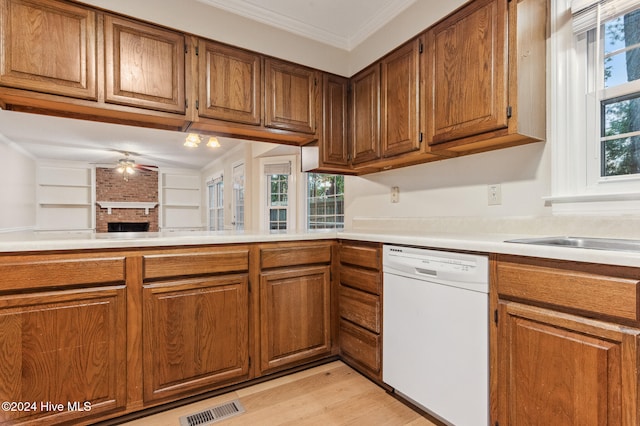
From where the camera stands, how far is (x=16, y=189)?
5.78 metres

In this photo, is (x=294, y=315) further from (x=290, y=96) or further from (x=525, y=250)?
(x=290, y=96)

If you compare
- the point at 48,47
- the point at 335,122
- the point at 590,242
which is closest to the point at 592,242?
the point at 590,242

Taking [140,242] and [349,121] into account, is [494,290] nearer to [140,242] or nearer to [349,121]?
[140,242]

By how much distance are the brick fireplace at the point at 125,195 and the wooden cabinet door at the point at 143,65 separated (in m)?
7.48

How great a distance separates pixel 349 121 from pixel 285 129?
0.60 meters

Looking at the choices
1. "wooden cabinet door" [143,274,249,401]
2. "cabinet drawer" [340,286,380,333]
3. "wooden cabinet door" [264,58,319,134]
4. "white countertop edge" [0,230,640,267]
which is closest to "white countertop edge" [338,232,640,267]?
"white countertop edge" [0,230,640,267]

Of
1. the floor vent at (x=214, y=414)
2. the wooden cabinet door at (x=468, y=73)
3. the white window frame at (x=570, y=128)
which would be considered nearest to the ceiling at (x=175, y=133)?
the wooden cabinet door at (x=468, y=73)

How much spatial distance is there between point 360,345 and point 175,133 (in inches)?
181

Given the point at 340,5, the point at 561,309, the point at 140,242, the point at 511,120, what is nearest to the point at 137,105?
the point at 140,242

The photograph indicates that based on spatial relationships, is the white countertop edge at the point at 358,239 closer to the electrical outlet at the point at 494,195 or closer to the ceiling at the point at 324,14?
the electrical outlet at the point at 494,195

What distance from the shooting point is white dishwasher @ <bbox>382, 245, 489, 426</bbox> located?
1.30 meters

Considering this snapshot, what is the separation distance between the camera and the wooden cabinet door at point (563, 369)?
0.92 meters

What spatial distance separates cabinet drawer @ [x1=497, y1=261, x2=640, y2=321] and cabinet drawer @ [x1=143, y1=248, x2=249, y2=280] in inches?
52.4

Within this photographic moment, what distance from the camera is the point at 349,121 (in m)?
2.65
